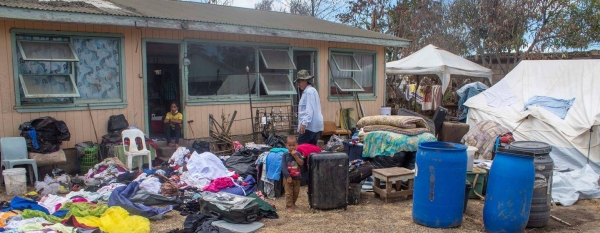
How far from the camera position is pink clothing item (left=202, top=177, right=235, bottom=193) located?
675 centimetres

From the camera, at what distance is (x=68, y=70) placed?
7688 mm

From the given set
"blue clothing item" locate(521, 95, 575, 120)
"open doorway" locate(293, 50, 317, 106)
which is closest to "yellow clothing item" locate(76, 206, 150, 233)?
"open doorway" locate(293, 50, 317, 106)

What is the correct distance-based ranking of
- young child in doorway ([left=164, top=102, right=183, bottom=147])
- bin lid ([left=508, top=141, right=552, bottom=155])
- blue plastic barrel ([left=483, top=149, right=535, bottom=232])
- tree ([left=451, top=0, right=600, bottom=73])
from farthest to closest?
1. tree ([left=451, top=0, right=600, bottom=73])
2. young child in doorway ([left=164, top=102, right=183, bottom=147])
3. bin lid ([left=508, top=141, right=552, bottom=155])
4. blue plastic barrel ([left=483, top=149, right=535, bottom=232])

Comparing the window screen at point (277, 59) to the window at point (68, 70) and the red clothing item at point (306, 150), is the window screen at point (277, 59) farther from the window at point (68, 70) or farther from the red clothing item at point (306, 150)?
the red clothing item at point (306, 150)

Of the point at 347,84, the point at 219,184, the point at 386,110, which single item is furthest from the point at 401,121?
the point at 386,110

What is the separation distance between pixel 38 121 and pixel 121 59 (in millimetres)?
1767

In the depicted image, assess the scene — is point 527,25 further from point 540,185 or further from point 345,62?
point 540,185

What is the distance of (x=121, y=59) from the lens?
26.7 ft

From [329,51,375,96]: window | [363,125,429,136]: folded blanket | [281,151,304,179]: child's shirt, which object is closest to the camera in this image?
[281,151,304,179]: child's shirt

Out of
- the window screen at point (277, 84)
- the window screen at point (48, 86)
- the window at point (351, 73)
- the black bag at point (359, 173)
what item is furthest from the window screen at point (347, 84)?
the window screen at point (48, 86)

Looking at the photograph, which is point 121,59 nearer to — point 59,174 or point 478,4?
point 59,174

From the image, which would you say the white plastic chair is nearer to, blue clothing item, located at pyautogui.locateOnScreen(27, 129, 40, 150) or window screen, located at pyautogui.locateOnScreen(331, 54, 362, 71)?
blue clothing item, located at pyautogui.locateOnScreen(27, 129, 40, 150)

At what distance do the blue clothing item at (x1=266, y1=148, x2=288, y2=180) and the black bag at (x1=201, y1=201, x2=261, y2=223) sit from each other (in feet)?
3.57

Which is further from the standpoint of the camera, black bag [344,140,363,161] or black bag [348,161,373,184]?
black bag [344,140,363,161]
